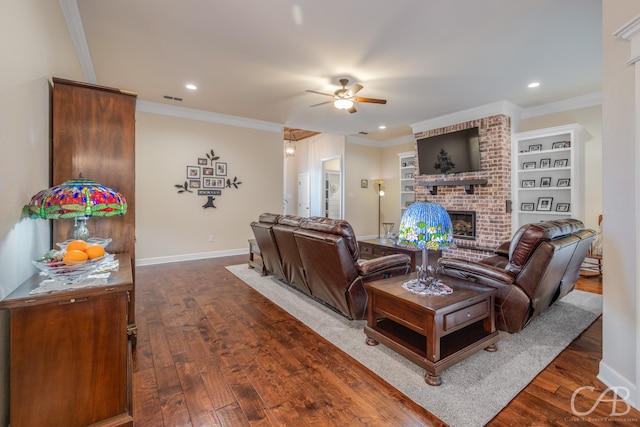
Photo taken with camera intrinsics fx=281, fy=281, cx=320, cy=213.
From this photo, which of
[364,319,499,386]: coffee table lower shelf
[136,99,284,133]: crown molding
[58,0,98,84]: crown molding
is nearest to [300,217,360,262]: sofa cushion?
[364,319,499,386]: coffee table lower shelf

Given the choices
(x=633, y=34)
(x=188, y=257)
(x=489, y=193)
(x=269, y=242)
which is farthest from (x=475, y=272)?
(x=188, y=257)

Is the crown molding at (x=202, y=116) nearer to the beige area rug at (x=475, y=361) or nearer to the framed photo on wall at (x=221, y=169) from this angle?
the framed photo on wall at (x=221, y=169)

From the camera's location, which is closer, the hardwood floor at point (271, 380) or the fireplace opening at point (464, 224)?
the hardwood floor at point (271, 380)

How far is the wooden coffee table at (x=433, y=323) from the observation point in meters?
1.79

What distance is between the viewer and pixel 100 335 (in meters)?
1.31

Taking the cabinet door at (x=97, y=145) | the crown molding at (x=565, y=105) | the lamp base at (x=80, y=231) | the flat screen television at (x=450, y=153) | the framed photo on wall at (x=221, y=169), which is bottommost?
the lamp base at (x=80, y=231)

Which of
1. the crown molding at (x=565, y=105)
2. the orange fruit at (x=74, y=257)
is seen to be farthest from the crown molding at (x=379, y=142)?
the orange fruit at (x=74, y=257)

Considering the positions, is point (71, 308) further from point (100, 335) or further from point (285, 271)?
point (285, 271)

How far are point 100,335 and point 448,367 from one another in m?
1.99

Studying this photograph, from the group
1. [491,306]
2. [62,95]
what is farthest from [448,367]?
[62,95]

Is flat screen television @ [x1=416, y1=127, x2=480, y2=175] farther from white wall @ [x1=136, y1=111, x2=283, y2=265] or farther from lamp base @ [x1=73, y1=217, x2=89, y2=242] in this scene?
lamp base @ [x1=73, y1=217, x2=89, y2=242]

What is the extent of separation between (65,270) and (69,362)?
0.41m

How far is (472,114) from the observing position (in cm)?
549

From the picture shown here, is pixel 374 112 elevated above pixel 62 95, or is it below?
above
